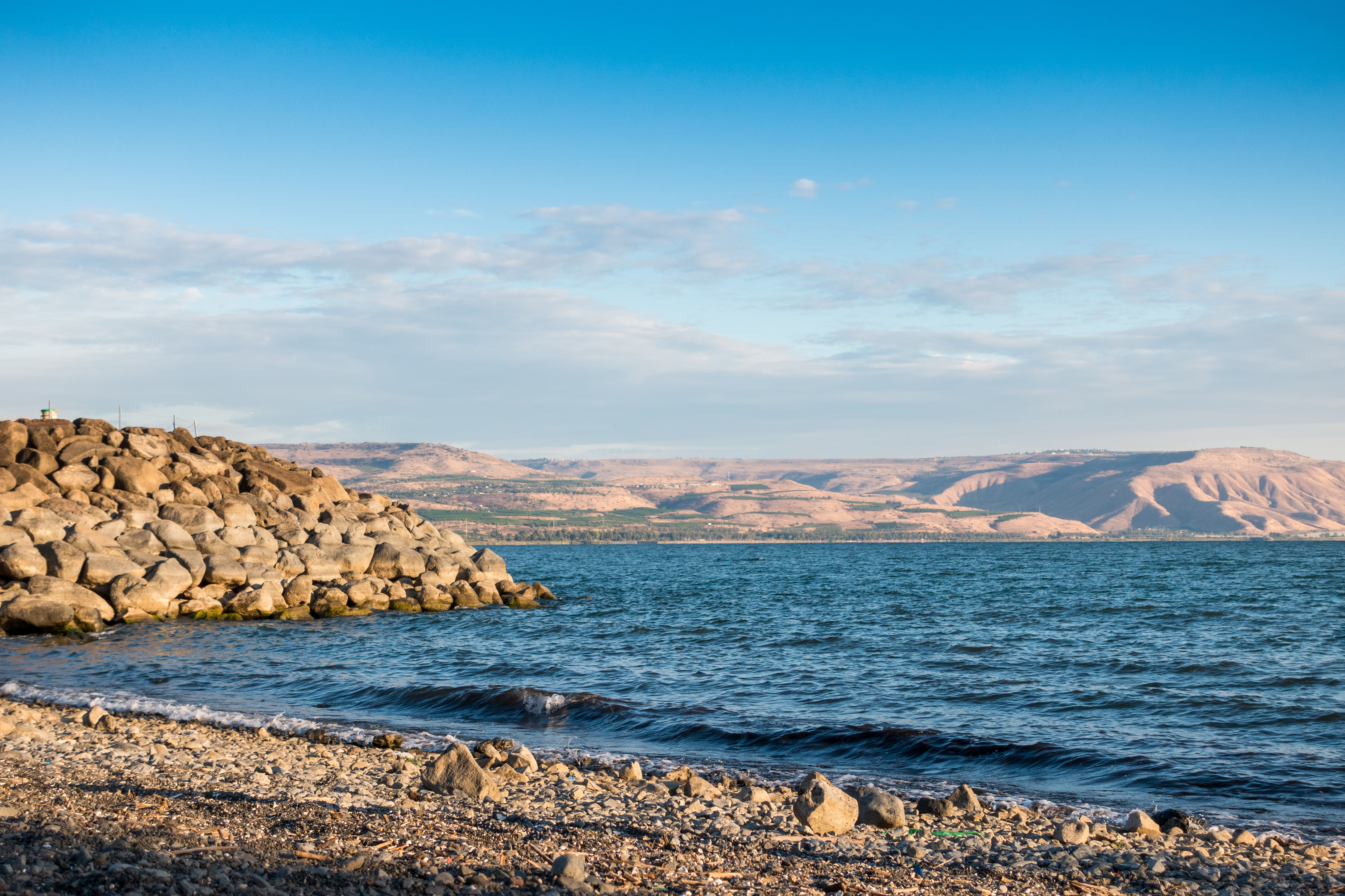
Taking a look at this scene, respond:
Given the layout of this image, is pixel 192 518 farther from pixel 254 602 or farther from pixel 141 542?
pixel 254 602

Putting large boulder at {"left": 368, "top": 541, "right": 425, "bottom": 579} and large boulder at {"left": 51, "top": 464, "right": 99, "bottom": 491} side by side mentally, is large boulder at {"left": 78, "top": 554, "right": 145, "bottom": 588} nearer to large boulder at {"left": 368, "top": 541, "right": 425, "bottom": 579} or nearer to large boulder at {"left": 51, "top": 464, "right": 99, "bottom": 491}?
large boulder at {"left": 51, "top": 464, "right": 99, "bottom": 491}

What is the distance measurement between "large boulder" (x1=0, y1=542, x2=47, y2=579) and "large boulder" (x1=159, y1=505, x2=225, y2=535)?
21.5 feet

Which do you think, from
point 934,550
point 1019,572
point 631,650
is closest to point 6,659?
point 631,650

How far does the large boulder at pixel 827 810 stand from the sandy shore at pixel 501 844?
0.15m

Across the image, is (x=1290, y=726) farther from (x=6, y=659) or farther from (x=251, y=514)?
(x=251, y=514)

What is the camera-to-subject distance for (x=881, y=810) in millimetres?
11133

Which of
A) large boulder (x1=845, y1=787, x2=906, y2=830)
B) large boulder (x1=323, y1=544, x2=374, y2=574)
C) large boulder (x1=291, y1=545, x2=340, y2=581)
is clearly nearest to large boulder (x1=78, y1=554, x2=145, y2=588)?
large boulder (x1=291, y1=545, x2=340, y2=581)

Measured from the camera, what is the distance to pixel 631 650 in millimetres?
29438

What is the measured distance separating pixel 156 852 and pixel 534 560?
126827 mm

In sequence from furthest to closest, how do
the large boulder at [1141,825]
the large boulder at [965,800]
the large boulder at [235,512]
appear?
the large boulder at [235,512], the large boulder at [965,800], the large boulder at [1141,825]

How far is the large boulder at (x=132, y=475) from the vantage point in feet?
130

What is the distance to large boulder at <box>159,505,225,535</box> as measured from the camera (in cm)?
3872

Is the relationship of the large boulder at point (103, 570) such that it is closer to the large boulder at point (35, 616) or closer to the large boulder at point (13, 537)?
the large boulder at point (13, 537)

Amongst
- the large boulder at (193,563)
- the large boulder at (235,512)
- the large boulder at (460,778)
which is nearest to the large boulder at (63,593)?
the large boulder at (193,563)
